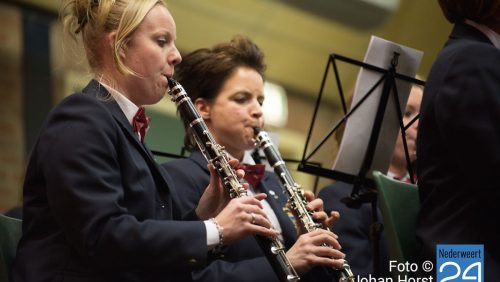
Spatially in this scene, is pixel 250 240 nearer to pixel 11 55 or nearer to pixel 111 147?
pixel 111 147

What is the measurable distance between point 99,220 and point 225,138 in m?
1.07

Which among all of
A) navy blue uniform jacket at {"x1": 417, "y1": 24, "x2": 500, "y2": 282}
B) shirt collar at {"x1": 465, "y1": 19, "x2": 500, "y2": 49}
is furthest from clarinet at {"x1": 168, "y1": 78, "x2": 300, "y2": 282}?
shirt collar at {"x1": 465, "y1": 19, "x2": 500, "y2": 49}

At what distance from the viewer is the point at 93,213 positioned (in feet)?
5.91

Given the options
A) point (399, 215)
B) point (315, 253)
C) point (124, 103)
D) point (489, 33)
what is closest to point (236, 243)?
point (315, 253)

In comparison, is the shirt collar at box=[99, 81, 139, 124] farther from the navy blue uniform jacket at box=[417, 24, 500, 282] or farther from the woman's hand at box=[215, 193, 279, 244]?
the navy blue uniform jacket at box=[417, 24, 500, 282]

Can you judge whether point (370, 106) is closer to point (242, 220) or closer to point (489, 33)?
point (489, 33)

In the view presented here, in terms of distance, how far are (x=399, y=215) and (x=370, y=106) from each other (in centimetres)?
50

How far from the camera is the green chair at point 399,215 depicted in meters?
2.23

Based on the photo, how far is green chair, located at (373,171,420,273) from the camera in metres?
2.23

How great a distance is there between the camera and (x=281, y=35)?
20.6ft

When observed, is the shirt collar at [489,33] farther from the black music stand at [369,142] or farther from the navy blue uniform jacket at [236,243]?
the navy blue uniform jacket at [236,243]

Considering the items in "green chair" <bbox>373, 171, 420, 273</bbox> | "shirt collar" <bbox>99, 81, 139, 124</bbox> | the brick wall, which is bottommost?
the brick wall

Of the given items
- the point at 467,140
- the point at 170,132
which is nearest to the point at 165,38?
the point at 467,140

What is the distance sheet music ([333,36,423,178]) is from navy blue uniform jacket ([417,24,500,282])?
1.91 ft
